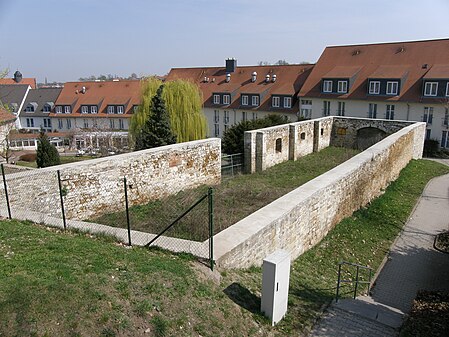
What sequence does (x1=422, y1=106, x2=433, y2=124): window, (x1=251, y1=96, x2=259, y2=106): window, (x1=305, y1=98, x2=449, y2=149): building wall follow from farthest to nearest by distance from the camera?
1. (x1=251, y1=96, x2=259, y2=106): window
2. (x1=422, y1=106, x2=433, y2=124): window
3. (x1=305, y1=98, x2=449, y2=149): building wall

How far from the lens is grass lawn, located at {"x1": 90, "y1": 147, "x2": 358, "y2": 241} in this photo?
380 inches

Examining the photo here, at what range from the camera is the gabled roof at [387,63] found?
3030 centimetres

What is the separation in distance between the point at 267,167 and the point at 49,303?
48.1 ft

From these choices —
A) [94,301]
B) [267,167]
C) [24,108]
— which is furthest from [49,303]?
[24,108]

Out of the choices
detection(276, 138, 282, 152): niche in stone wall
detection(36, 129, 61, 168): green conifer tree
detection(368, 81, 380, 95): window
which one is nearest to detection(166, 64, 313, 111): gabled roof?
detection(368, 81, 380, 95): window

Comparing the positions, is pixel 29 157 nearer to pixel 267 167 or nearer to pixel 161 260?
pixel 267 167

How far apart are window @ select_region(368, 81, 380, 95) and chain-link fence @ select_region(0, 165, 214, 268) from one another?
23585mm

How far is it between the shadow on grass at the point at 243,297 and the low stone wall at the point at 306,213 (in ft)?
1.62

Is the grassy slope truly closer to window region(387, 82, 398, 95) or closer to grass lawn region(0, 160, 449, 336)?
grass lawn region(0, 160, 449, 336)

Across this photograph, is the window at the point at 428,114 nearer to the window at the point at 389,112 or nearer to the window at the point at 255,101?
the window at the point at 389,112

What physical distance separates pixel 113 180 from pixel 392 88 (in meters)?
26.0

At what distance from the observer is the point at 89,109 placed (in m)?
48.4

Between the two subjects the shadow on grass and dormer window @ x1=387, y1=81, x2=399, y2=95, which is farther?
dormer window @ x1=387, y1=81, x2=399, y2=95

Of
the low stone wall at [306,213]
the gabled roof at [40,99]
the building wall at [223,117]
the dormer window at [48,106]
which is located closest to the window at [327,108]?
the building wall at [223,117]
